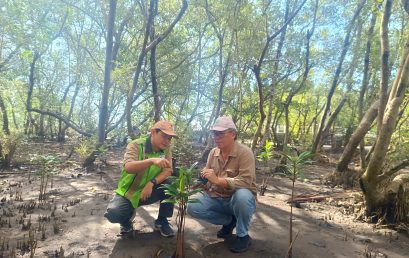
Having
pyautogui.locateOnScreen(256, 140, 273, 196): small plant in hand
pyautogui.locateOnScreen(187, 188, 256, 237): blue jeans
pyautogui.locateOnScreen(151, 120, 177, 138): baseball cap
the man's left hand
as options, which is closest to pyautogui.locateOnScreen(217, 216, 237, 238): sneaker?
pyautogui.locateOnScreen(187, 188, 256, 237): blue jeans

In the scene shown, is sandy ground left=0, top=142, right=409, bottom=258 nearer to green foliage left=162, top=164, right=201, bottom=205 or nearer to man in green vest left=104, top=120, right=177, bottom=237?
man in green vest left=104, top=120, right=177, bottom=237

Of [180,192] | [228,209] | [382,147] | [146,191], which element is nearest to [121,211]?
[146,191]

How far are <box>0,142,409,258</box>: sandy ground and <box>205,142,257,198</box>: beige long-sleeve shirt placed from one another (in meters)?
0.66

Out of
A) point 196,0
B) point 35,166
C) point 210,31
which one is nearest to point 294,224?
point 35,166

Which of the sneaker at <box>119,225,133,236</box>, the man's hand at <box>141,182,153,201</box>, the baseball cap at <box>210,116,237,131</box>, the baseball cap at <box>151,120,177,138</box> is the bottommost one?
the sneaker at <box>119,225,133,236</box>

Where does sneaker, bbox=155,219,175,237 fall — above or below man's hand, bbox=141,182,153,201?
below

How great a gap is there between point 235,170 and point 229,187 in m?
0.25

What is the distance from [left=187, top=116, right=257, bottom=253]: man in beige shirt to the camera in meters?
3.66

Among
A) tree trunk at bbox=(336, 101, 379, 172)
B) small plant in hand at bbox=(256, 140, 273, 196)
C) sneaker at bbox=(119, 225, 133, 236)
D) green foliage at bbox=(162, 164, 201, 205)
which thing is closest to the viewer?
green foliage at bbox=(162, 164, 201, 205)

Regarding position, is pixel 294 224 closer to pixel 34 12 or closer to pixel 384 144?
pixel 384 144

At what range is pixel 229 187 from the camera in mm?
3748

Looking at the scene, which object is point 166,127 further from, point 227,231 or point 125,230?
point 227,231

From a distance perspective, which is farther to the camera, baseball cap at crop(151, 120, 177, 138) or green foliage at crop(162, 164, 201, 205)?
baseball cap at crop(151, 120, 177, 138)

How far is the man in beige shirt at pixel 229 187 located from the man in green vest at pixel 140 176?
514 millimetres
